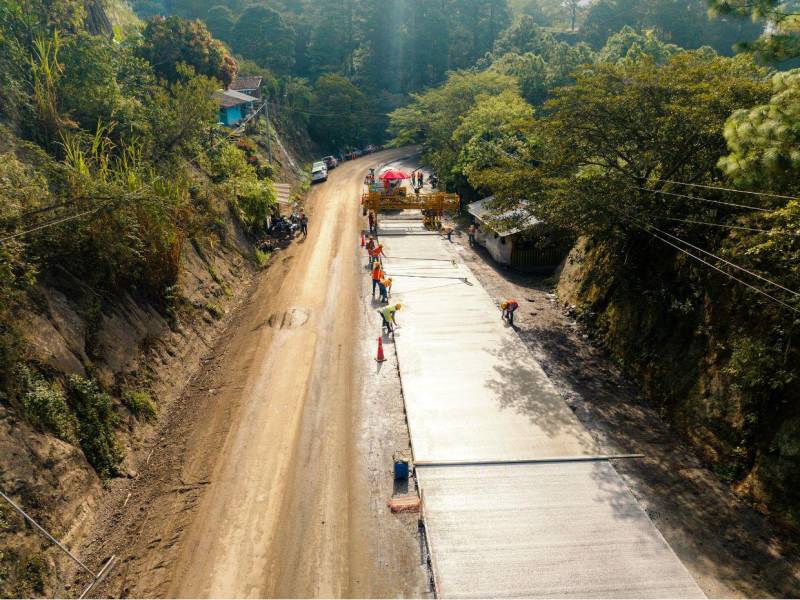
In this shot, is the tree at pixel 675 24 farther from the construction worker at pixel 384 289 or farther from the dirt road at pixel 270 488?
the dirt road at pixel 270 488

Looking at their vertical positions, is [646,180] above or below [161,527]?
above

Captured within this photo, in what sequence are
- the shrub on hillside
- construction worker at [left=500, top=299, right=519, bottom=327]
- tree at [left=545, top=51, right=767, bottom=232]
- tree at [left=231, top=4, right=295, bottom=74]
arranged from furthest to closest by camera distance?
1. tree at [left=231, top=4, right=295, bottom=74]
2. construction worker at [left=500, top=299, right=519, bottom=327]
3. tree at [left=545, top=51, right=767, bottom=232]
4. the shrub on hillside

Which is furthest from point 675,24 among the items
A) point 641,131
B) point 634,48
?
point 641,131

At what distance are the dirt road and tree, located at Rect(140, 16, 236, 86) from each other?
27.9 meters

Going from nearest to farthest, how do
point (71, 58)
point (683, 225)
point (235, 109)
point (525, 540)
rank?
point (525, 540) → point (683, 225) → point (71, 58) → point (235, 109)

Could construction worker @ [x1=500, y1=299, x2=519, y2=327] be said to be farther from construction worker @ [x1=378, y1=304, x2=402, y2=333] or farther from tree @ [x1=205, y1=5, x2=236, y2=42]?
tree @ [x1=205, y1=5, x2=236, y2=42]

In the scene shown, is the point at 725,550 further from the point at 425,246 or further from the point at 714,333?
the point at 425,246

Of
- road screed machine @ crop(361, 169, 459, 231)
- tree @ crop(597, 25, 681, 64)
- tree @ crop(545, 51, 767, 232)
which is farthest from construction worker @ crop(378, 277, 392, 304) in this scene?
tree @ crop(597, 25, 681, 64)

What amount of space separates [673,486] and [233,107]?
49422 millimetres

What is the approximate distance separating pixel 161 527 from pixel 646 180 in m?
19.2

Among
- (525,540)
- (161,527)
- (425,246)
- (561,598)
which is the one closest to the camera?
(561,598)

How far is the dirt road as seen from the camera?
34.0 feet

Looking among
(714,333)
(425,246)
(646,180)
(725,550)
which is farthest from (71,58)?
(725,550)

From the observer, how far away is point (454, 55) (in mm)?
86062
